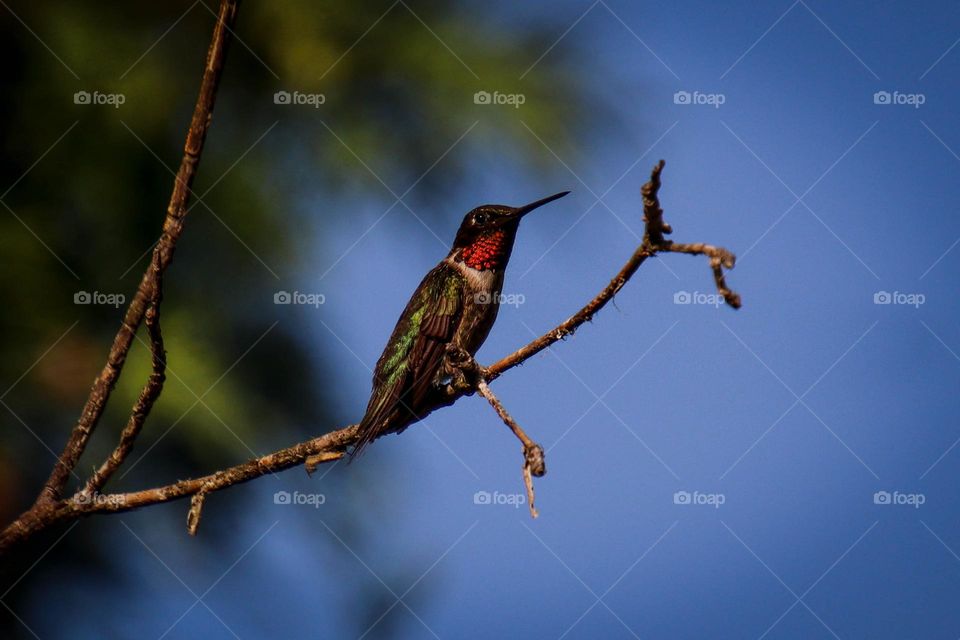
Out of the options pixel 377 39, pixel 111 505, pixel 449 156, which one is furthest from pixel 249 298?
pixel 111 505

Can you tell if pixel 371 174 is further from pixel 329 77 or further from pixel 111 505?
pixel 111 505

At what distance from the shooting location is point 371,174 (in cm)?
890

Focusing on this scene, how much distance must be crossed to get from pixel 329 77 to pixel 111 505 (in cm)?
653

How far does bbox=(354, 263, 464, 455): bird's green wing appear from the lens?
15.6 ft

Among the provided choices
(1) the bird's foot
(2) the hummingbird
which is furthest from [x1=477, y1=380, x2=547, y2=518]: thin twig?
(2) the hummingbird

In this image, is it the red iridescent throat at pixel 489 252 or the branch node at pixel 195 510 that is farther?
the red iridescent throat at pixel 489 252

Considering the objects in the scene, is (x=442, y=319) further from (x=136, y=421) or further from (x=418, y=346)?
(x=136, y=421)

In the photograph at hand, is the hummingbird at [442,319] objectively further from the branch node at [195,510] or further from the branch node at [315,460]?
the branch node at [195,510]

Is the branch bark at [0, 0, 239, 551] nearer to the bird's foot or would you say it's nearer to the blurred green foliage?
the bird's foot
